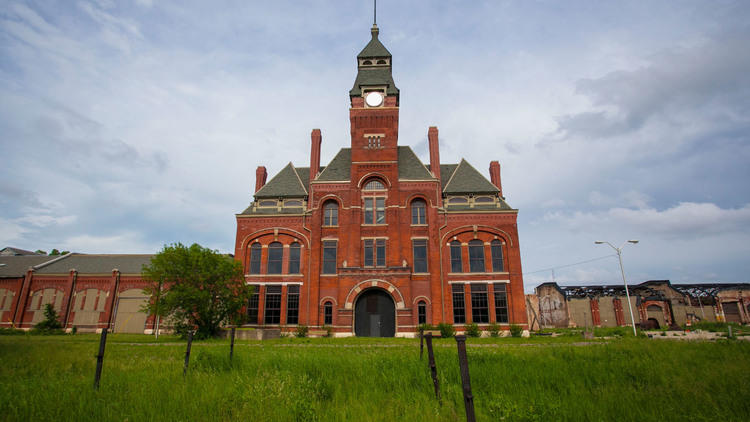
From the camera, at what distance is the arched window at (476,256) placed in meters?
33.8

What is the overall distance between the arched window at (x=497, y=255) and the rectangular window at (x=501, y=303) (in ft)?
4.62

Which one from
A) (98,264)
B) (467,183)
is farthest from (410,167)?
(98,264)

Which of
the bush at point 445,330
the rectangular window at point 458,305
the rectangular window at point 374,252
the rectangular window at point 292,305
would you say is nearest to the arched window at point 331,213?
the rectangular window at point 374,252

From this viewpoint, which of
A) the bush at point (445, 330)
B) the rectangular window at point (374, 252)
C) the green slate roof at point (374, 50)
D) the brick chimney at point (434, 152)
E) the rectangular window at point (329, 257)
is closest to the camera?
the bush at point (445, 330)

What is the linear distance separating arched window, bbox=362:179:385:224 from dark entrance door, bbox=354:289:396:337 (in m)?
6.47

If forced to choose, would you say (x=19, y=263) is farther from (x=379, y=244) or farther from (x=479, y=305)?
(x=479, y=305)

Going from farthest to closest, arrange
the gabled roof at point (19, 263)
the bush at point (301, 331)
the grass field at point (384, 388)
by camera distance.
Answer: the gabled roof at point (19, 263) < the bush at point (301, 331) < the grass field at point (384, 388)

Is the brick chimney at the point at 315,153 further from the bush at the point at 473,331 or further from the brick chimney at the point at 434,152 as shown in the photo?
the bush at the point at 473,331

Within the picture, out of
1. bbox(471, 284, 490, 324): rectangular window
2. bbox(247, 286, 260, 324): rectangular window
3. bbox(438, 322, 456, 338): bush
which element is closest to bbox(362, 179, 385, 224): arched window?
bbox(471, 284, 490, 324): rectangular window

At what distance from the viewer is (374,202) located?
35.2m

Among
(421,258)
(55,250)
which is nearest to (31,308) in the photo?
(55,250)

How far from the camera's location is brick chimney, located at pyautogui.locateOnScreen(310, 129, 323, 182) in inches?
1473

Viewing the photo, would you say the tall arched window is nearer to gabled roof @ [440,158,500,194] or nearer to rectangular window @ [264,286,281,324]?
gabled roof @ [440,158,500,194]

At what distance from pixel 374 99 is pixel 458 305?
68.3 ft
